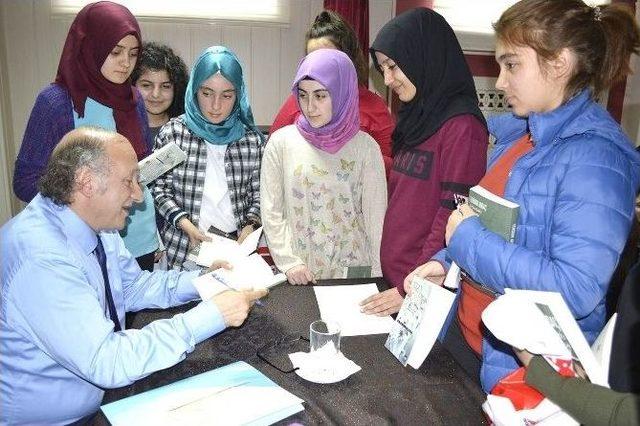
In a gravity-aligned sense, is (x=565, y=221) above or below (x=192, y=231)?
above

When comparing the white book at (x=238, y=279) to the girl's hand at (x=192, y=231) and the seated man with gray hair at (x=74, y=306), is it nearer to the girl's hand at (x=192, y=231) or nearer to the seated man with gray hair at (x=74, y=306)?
the seated man with gray hair at (x=74, y=306)

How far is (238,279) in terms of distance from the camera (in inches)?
62.7

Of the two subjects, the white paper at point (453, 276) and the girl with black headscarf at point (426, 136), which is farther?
the girl with black headscarf at point (426, 136)

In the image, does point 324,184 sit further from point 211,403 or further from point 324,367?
point 211,403

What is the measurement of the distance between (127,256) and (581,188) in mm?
1384

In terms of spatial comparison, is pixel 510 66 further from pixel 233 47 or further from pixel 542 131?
pixel 233 47

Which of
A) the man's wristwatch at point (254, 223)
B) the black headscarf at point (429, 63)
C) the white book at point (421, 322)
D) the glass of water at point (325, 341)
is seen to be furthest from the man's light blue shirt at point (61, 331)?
the black headscarf at point (429, 63)

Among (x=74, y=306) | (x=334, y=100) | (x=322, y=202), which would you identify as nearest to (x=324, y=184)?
(x=322, y=202)

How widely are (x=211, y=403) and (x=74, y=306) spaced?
0.42 metres

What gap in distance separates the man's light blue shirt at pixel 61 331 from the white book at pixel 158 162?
59 centimetres

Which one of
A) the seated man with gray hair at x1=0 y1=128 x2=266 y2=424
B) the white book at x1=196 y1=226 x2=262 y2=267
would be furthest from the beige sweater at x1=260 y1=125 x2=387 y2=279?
the seated man with gray hair at x1=0 y1=128 x2=266 y2=424

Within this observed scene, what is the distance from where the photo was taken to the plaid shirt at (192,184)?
2.33m

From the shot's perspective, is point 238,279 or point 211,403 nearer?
point 211,403

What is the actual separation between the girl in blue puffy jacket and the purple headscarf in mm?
921
